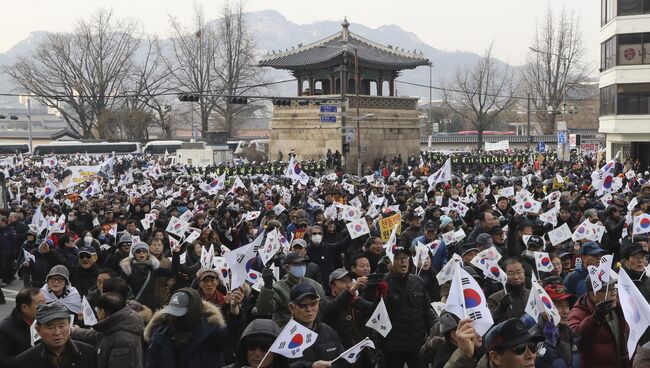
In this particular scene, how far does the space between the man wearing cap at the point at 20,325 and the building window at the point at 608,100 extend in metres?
30.4

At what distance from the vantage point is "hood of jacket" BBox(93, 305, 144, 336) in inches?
197


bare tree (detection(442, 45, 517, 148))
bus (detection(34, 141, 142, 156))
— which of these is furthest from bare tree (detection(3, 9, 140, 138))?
bare tree (detection(442, 45, 517, 148))

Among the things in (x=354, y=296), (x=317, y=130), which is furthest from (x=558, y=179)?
(x=317, y=130)

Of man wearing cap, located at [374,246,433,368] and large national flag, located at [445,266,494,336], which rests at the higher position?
large national flag, located at [445,266,494,336]

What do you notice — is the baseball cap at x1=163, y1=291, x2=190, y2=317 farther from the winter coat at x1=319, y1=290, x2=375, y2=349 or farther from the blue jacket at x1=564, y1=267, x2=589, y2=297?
the blue jacket at x1=564, y1=267, x2=589, y2=297

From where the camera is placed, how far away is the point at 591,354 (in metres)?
5.24

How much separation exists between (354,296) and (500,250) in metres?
3.10

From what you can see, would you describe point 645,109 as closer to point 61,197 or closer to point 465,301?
point 61,197

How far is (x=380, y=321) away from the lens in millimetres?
6023

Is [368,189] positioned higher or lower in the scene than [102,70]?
lower

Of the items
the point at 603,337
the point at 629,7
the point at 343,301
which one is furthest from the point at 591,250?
the point at 629,7

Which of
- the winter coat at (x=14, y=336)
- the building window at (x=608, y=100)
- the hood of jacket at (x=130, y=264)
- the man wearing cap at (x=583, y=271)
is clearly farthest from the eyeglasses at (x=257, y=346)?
the building window at (x=608, y=100)

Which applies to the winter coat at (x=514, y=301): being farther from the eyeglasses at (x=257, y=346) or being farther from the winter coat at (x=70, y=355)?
the winter coat at (x=70, y=355)

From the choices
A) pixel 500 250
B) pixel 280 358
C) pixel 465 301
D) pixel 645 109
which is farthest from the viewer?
pixel 645 109
